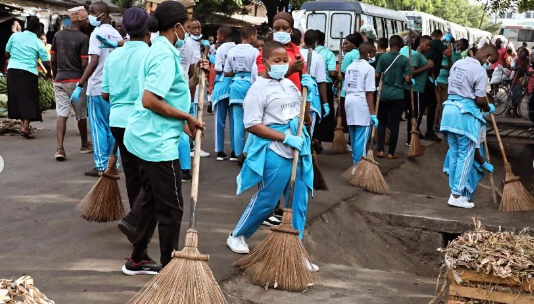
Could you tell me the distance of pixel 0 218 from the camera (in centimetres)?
724

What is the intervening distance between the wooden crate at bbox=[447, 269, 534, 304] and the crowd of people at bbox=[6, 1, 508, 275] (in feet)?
5.11

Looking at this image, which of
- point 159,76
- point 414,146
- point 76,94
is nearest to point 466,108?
point 414,146

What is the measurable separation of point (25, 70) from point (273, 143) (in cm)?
666

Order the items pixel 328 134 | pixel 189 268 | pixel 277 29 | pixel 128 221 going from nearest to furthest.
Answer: pixel 189 268, pixel 128 221, pixel 277 29, pixel 328 134

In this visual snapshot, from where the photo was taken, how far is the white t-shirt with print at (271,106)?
6055mm

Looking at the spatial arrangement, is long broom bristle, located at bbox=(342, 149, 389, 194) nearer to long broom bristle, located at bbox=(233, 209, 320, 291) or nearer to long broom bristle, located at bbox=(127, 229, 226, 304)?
long broom bristle, located at bbox=(233, 209, 320, 291)

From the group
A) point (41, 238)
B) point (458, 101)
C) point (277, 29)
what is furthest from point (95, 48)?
point (458, 101)

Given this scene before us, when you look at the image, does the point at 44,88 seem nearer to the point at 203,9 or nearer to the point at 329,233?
the point at 329,233

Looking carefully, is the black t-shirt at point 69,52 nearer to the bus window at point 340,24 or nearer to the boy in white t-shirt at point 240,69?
the boy in white t-shirt at point 240,69

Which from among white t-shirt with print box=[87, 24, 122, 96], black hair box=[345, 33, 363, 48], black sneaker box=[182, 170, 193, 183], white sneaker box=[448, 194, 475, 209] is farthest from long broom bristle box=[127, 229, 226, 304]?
black hair box=[345, 33, 363, 48]

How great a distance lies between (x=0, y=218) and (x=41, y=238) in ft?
2.79

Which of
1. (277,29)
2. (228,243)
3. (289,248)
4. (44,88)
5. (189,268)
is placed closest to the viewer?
(189,268)

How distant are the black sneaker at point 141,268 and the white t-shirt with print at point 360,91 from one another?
5.59 meters

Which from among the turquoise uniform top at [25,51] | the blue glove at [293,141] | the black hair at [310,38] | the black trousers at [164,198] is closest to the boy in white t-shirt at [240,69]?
the black hair at [310,38]
